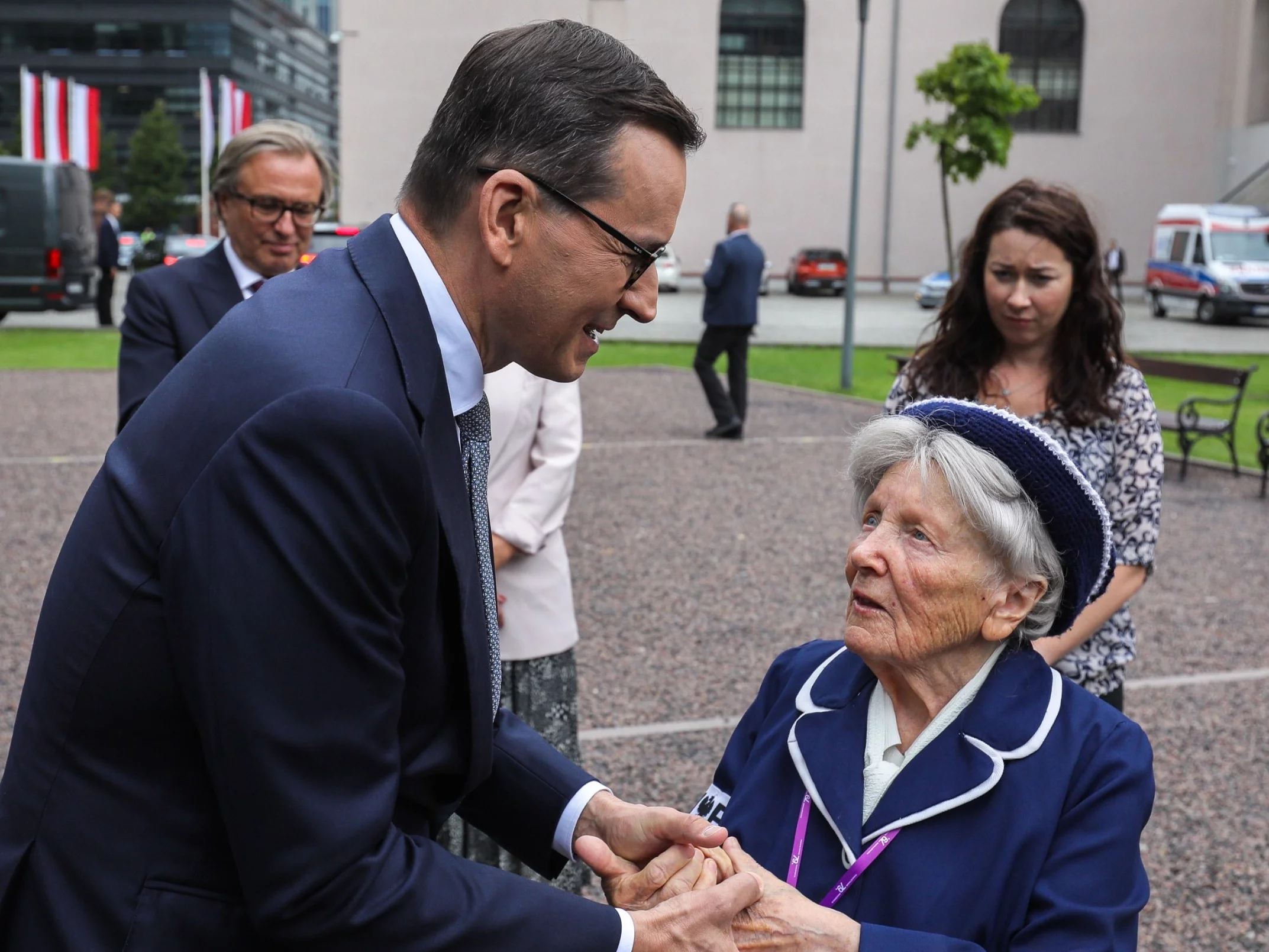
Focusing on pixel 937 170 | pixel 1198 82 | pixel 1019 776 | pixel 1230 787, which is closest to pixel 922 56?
pixel 937 170

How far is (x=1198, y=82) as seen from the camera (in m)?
45.8

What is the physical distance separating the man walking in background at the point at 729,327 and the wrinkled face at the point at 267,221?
8.99m

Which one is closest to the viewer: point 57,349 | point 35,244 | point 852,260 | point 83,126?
point 852,260

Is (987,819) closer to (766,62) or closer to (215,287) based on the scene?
(215,287)

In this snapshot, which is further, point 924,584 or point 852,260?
point 852,260

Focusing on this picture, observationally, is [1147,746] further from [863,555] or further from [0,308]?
[0,308]

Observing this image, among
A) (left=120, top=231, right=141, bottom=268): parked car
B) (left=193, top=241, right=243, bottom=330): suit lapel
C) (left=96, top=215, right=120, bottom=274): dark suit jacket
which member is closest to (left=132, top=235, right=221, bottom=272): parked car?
(left=120, top=231, right=141, bottom=268): parked car

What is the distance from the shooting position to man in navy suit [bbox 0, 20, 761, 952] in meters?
1.37

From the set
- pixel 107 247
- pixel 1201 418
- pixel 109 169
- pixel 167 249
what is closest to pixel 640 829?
pixel 1201 418

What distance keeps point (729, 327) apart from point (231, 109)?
2081 centimetres

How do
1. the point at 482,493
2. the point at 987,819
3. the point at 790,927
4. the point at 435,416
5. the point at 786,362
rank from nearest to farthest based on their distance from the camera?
the point at 435,416
the point at 482,493
the point at 790,927
the point at 987,819
the point at 786,362

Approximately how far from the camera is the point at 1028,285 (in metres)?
3.48

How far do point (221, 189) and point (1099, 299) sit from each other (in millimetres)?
2558

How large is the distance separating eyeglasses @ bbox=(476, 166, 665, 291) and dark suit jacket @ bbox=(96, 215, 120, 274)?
23522mm
